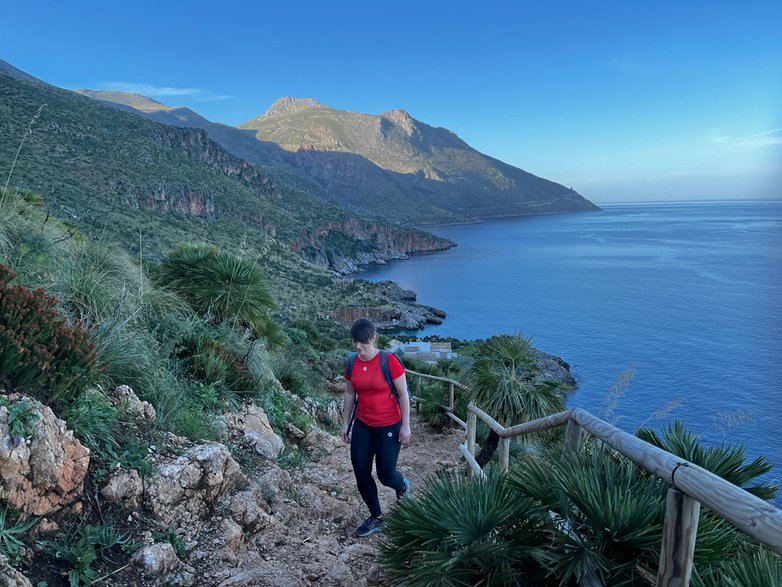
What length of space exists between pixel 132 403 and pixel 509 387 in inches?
231

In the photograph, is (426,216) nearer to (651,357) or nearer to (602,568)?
(651,357)

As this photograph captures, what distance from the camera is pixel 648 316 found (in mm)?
50000

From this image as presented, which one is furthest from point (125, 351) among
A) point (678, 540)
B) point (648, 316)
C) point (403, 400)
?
point (648, 316)

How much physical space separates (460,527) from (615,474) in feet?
2.53

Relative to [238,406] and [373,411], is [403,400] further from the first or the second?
[238,406]

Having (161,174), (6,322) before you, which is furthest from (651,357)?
(161,174)

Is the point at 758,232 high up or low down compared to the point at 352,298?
up

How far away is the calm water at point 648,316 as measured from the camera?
1104 inches

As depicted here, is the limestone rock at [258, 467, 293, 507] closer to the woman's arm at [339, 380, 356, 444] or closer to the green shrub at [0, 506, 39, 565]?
the woman's arm at [339, 380, 356, 444]

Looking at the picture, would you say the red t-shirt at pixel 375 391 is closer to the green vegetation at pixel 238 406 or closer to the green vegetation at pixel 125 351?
the green vegetation at pixel 238 406

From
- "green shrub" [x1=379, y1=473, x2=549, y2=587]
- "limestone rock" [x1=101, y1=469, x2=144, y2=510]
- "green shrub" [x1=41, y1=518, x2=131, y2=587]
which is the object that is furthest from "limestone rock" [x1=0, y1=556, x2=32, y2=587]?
"green shrub" [x1=379, y1=473, x2=549, y2=587]

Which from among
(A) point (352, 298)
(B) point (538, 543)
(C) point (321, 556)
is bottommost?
(A) point (352, 298)

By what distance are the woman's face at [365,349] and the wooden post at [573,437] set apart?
1.65 meters

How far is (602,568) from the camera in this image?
2.02m
